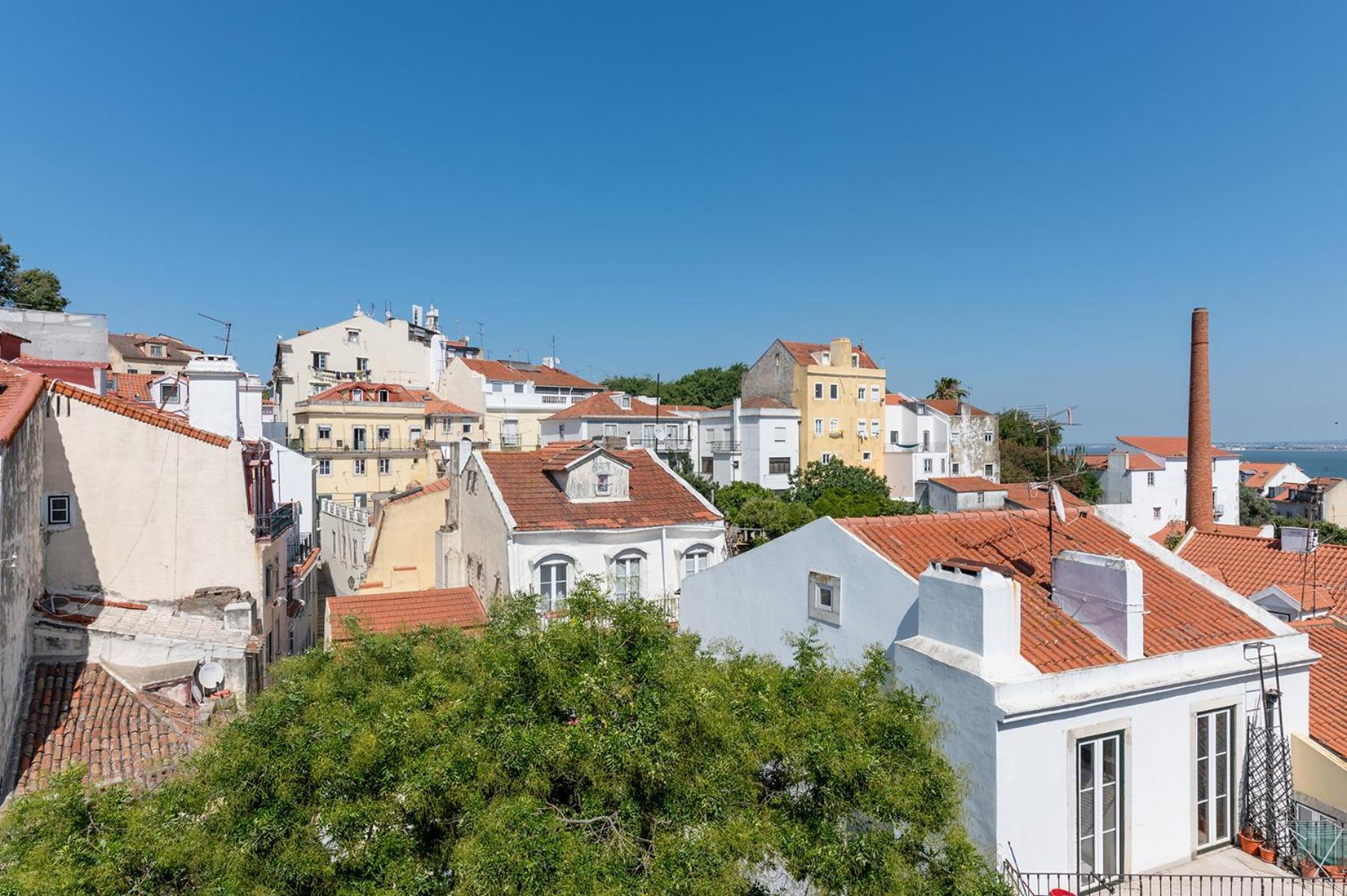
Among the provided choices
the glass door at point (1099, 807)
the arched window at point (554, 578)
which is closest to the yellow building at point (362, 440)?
the arched window at point (554, 578)

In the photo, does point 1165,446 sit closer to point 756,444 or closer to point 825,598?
point 756,444

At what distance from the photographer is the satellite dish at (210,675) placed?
13070mm

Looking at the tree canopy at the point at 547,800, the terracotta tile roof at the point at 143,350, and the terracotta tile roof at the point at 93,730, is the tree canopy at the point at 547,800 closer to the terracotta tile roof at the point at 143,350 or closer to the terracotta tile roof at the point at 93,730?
the terracotta tile roof at the point at 93,730

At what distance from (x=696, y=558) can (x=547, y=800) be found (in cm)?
1469

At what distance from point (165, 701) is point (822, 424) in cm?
4784

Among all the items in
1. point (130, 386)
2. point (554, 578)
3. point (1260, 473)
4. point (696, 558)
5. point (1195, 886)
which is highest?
point (130, 386)

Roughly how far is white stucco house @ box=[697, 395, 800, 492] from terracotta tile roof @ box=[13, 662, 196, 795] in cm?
4271

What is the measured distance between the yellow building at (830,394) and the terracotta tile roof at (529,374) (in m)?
15.5

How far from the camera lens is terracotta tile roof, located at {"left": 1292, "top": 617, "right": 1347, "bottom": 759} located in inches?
412

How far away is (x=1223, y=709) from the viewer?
9.68m

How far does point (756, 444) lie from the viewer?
2061 inches

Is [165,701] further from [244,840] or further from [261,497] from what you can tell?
[244,840]

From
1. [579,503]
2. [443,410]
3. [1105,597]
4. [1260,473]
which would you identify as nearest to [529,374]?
[443,410]

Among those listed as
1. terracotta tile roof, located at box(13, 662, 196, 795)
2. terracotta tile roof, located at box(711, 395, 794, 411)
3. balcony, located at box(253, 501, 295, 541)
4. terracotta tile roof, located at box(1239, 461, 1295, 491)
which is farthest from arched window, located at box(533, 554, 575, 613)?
terracotta tile roof, located at box(1239, 461, 1295, 491)
